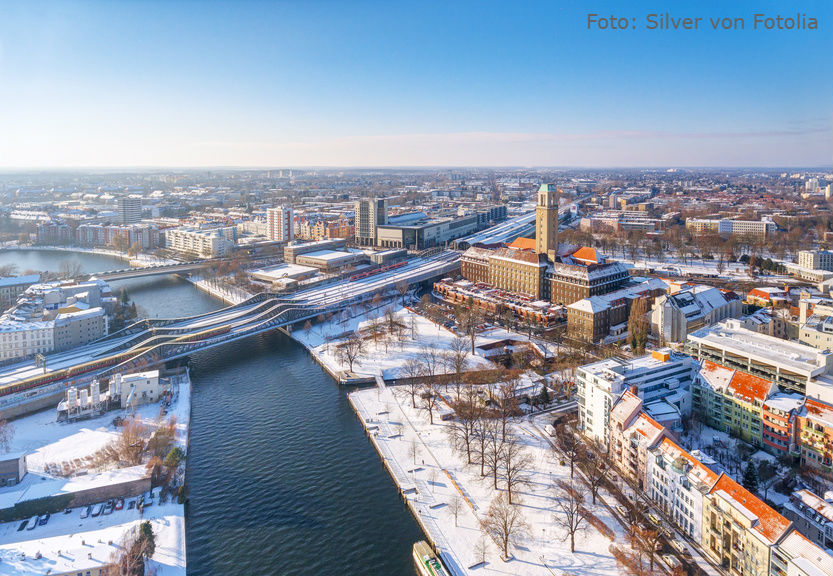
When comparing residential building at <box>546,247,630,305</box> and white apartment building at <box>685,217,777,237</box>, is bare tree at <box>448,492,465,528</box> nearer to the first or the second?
residential building at <box>546,247,630,305</box>

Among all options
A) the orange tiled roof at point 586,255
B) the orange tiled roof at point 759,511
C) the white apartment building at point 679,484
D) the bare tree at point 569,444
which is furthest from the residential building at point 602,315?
the orange tiled roof at point 759,511

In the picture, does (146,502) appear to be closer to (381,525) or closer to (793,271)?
(381,525)

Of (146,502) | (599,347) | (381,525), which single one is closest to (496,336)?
(599,347)

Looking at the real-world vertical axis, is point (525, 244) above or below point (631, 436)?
above

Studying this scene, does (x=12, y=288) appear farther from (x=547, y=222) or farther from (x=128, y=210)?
(x=128, y=210)

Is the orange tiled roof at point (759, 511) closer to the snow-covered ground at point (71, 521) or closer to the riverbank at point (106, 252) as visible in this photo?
the snow-covered ground at point (71, 521)

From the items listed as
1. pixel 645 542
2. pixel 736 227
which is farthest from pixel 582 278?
pixel 736 227
